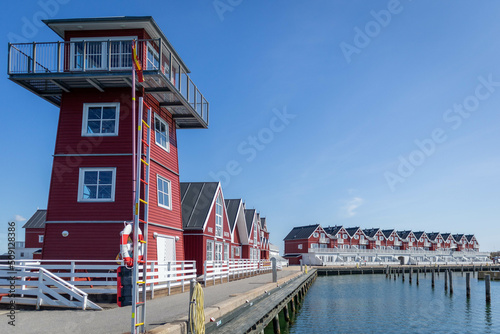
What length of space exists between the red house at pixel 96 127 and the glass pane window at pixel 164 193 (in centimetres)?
72

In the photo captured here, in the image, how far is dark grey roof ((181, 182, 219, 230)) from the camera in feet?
110

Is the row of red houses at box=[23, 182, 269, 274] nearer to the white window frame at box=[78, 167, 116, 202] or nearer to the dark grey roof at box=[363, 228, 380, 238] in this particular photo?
the white window frame at box=[78, 167, 116, 202]

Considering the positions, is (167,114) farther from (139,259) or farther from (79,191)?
(139,259)

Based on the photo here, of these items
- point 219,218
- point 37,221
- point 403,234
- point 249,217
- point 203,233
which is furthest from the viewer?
point 403,234

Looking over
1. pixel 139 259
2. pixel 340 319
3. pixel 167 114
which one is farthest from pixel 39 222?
pixel 139 259

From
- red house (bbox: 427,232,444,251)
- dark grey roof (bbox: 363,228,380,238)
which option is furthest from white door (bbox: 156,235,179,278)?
red house (bbox: 427,232,444,251)

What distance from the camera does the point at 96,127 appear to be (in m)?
23.0

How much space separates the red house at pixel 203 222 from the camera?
109 ft

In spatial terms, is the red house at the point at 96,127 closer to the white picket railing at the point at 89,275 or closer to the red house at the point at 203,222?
the white picket railing at the point at 89,275

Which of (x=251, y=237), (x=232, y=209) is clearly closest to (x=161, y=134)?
(x=232, y=209)

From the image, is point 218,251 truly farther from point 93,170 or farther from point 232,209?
point 93,170

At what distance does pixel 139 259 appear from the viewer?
358 inches

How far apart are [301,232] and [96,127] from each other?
79584mm

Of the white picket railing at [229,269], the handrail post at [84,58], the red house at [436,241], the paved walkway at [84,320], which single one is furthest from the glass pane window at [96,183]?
the red house at [436,241]
